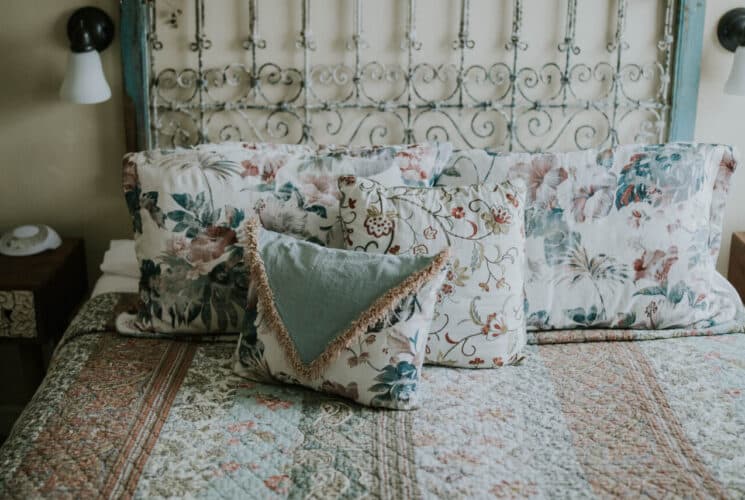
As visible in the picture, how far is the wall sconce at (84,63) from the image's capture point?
7.00 feet

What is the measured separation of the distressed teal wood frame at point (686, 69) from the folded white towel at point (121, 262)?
5.08 feet

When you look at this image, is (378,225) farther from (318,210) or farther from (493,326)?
(493,326)

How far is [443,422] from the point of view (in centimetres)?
156

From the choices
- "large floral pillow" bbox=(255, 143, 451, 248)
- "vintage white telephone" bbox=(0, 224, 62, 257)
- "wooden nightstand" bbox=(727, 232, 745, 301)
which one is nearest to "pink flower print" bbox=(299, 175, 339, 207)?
"large floral pillow" bbox=(255, 143, 451, 248)

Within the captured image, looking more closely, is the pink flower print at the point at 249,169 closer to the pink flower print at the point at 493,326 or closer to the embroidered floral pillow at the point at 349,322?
the embroidered floral pillow at the point at 349,322

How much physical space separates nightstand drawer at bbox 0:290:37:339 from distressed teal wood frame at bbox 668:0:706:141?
5.97ft

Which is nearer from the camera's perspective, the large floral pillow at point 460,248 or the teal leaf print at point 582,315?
the large floral pillow at point 460,248

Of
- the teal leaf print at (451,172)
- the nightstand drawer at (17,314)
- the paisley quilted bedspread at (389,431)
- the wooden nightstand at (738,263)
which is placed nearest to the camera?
the paisley quilted bedspread at (389,431)

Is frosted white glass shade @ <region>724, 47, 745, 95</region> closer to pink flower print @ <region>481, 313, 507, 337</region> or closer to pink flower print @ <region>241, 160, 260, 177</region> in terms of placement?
pink flower print @ <region>481, 313, 507, 337</region>

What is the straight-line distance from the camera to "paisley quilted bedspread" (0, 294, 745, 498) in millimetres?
1364

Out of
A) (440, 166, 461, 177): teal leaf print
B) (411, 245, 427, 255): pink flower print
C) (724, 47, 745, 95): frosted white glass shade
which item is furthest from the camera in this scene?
(724, 47, 745, 95): frosted white glass shade

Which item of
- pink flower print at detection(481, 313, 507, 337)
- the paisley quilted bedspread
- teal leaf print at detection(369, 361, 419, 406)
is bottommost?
the paisley quilted bedspread

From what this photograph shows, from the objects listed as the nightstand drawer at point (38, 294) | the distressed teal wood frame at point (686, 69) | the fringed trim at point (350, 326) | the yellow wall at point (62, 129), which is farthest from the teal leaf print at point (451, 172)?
the nightstand drawer at point (38, 294)

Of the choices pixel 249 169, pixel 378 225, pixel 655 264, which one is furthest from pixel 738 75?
pixel 249 169
